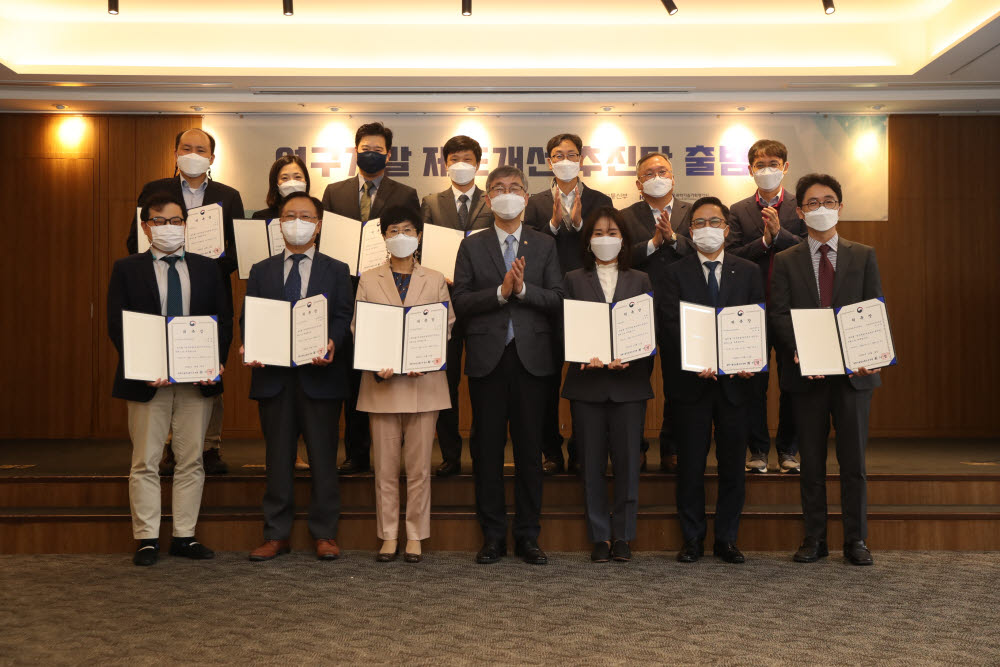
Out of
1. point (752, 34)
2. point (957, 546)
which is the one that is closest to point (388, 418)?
point (957, 546)

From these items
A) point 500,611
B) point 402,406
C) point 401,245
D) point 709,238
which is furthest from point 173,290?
point 709,238

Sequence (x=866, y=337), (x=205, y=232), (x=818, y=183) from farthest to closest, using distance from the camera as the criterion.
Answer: (x=205, y=232)
(x=818, y=183)
(x=866, y=337)

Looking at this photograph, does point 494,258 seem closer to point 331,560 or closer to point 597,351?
point 597,351

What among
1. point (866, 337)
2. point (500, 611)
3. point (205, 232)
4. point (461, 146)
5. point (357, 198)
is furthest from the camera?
point (357, 198)

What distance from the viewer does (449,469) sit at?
4.84 metres

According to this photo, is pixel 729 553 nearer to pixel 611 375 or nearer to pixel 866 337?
pixel 611 375

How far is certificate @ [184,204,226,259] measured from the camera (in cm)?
467

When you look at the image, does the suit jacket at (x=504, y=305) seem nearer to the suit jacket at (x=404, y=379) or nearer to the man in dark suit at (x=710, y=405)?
the suit jacket at (x=404, y=379)

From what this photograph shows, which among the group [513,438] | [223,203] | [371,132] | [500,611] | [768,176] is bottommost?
[500,611]

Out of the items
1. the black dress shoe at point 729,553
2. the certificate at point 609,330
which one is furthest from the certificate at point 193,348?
the black dress shoe at point 729,553

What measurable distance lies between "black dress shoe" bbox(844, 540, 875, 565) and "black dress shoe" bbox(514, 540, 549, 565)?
56.9 inches

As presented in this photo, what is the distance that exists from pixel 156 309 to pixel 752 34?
481 cm

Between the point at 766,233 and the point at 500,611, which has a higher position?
the point at 766,233

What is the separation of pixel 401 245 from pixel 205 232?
1223mm
